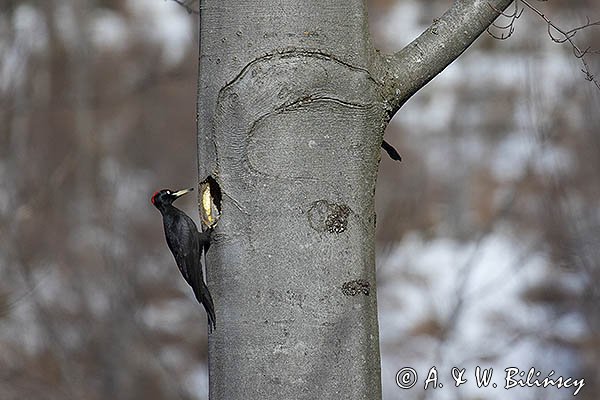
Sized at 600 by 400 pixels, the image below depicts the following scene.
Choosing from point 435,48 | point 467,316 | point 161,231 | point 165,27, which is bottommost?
point 435,48

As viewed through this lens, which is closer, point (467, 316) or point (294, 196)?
point (294, 196)

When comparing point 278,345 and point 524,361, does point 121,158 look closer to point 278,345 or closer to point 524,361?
point 524,361

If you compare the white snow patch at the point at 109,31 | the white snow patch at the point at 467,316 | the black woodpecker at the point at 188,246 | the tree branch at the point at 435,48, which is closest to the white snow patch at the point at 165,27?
the white snow patch at the point at 109,31

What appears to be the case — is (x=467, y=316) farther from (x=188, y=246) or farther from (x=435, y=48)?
(x=435, y=48)

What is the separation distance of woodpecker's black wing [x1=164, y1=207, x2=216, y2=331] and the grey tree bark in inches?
6.8

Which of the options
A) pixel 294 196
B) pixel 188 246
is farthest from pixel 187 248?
pixel 294 196

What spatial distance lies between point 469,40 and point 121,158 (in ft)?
25.0

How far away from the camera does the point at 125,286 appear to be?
5.38 metres

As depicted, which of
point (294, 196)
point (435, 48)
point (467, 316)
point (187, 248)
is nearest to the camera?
point (294, 196)

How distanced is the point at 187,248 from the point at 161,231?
5.53 m

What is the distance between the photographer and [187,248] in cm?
186

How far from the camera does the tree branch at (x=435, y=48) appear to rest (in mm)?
1427

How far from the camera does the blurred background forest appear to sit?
5199mm

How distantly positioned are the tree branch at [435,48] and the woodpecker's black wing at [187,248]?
48cm
